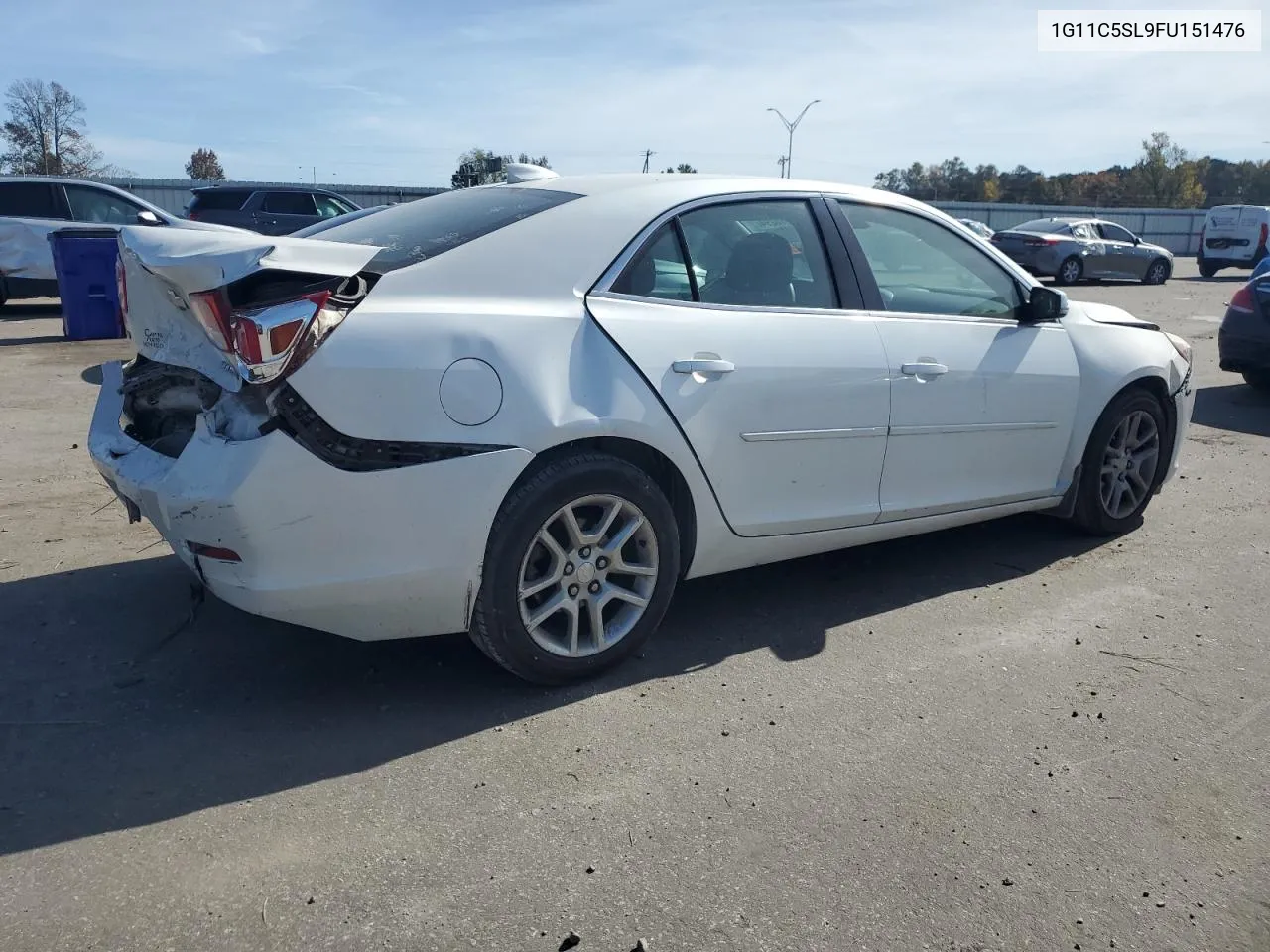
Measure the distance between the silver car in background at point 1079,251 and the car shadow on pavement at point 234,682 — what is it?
20.8 metres

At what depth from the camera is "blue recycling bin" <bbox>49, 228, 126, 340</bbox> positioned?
436 inches

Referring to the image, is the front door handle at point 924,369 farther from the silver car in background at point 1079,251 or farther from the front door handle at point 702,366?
the silver car in background at point 1079,251

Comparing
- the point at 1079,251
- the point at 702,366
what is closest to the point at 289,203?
the point at 1079,251

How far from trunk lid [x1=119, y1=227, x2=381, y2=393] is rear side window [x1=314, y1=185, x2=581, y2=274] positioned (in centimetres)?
12

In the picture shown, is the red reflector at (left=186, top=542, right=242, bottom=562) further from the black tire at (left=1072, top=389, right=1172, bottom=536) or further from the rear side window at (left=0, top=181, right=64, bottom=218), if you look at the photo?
the rear side window at (left=0, top=181, right=64, bottom=218)

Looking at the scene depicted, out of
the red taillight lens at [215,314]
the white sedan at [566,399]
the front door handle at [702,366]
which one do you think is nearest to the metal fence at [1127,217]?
the white sedan at [566,399]

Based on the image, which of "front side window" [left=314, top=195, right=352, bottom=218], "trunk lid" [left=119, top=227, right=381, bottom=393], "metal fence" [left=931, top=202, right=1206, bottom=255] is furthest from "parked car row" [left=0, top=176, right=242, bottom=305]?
"metal fence" [left=931, top=202, right=1206, bottom=255]

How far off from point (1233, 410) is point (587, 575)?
25.3 ft

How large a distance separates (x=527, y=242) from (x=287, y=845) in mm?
1949

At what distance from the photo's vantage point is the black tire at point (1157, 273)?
1006 inches

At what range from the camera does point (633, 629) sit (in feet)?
12.4

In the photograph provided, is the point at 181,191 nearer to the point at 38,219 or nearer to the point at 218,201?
the point at 218,201

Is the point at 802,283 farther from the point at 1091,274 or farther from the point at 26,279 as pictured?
the point at 1091,274

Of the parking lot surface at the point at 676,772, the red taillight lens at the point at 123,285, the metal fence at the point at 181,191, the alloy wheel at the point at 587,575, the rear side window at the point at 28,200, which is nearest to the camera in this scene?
the parking lot surface at the point at 676,772
